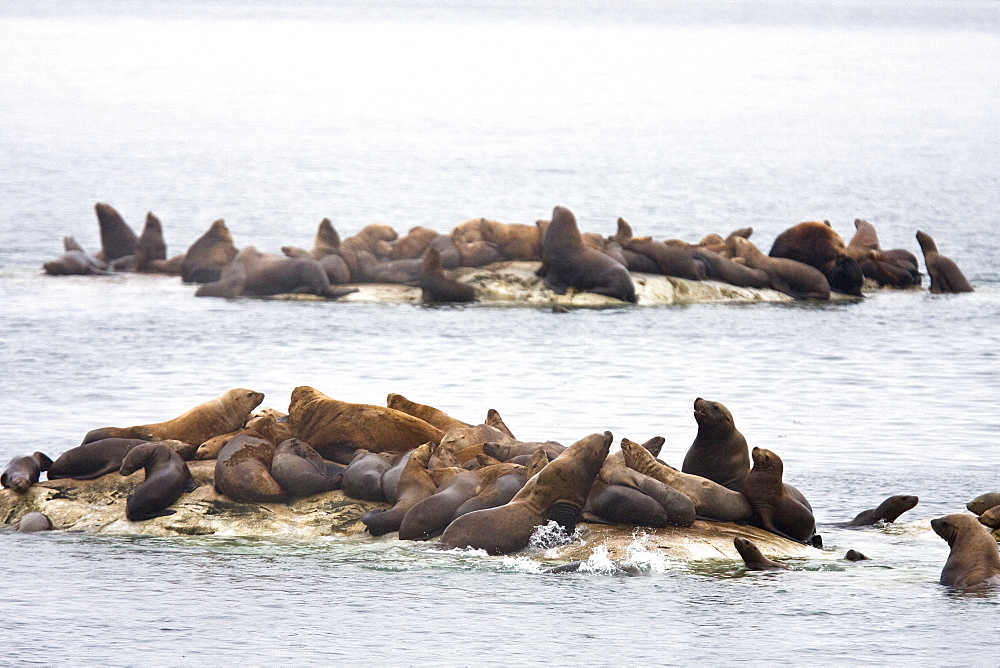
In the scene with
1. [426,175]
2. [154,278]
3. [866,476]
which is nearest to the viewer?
[866,476]

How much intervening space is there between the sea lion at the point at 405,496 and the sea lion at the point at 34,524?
7.68ft

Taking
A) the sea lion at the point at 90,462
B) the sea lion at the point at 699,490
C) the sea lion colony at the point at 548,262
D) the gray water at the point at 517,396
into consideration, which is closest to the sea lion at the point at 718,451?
the sea lion at the point at 699,490

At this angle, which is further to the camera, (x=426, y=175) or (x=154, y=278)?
(x=426, y=175)

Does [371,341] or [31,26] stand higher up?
[31,26]

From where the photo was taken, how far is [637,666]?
945 cm

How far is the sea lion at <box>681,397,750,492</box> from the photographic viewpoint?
40.5 ft

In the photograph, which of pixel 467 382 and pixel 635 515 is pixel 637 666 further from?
pixel 467 382

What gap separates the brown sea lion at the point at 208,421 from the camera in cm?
1339

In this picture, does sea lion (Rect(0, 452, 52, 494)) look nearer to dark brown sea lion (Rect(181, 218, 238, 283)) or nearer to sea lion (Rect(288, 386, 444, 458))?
sea lion (Rect(288, 386, 444, 458))

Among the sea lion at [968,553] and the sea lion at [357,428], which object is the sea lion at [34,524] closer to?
the sea lion at [357,428]

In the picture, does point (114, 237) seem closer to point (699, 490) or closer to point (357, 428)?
point (357, 428)

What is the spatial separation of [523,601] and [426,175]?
5415cm

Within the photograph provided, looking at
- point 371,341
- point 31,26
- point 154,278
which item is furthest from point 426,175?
point 31,26

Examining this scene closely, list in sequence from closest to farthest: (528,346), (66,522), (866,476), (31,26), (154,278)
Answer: (66,522), (866,476), (528,346), (154,278), (31,26)
